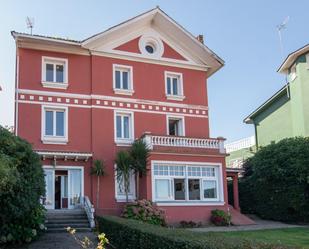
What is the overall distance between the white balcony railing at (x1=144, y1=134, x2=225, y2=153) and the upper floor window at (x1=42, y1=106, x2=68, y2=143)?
13.7ft

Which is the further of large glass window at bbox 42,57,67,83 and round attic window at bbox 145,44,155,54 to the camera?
round attic window at bbox 145,44,155,54

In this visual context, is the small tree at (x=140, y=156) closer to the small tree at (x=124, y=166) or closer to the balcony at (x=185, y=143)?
the small tree at (x=124, y=166)

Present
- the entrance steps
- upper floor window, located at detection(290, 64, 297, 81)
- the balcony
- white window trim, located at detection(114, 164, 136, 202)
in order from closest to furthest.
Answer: the balcony → the entrance steps → white window trim, located at detection(114, 164, 136, 202) → upper floor window, located at detection(290, 64, 297, 81)

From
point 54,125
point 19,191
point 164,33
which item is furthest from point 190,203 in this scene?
point 19,191

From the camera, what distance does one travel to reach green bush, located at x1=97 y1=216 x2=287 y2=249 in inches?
277

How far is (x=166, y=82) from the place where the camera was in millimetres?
25047

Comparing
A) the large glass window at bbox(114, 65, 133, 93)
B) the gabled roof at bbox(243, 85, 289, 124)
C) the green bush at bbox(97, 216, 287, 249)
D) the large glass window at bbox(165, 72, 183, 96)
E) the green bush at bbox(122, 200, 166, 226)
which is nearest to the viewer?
the green bush at bbox(97, 216, 287, 249)

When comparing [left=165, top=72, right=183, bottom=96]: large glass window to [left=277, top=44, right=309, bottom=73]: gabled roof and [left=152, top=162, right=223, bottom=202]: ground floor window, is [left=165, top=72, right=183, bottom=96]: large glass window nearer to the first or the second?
[left=152, top=162, right=223, bottom=202]: ground floor window

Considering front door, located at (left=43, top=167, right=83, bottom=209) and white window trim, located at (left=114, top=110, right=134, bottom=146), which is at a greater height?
white window trim, located at (left=114, top=110, right=134, bottom=146)

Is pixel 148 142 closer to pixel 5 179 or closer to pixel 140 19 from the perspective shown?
pixel 140 19

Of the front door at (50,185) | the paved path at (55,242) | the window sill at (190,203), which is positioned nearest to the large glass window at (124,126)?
the front door at (50,185)

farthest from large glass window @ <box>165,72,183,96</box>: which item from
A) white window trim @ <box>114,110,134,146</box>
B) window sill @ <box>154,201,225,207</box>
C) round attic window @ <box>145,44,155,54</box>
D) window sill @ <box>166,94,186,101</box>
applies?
window sill @ <box>154,201,225,207</box>

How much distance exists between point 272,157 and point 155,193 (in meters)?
7.16

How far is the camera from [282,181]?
78.1 feet
